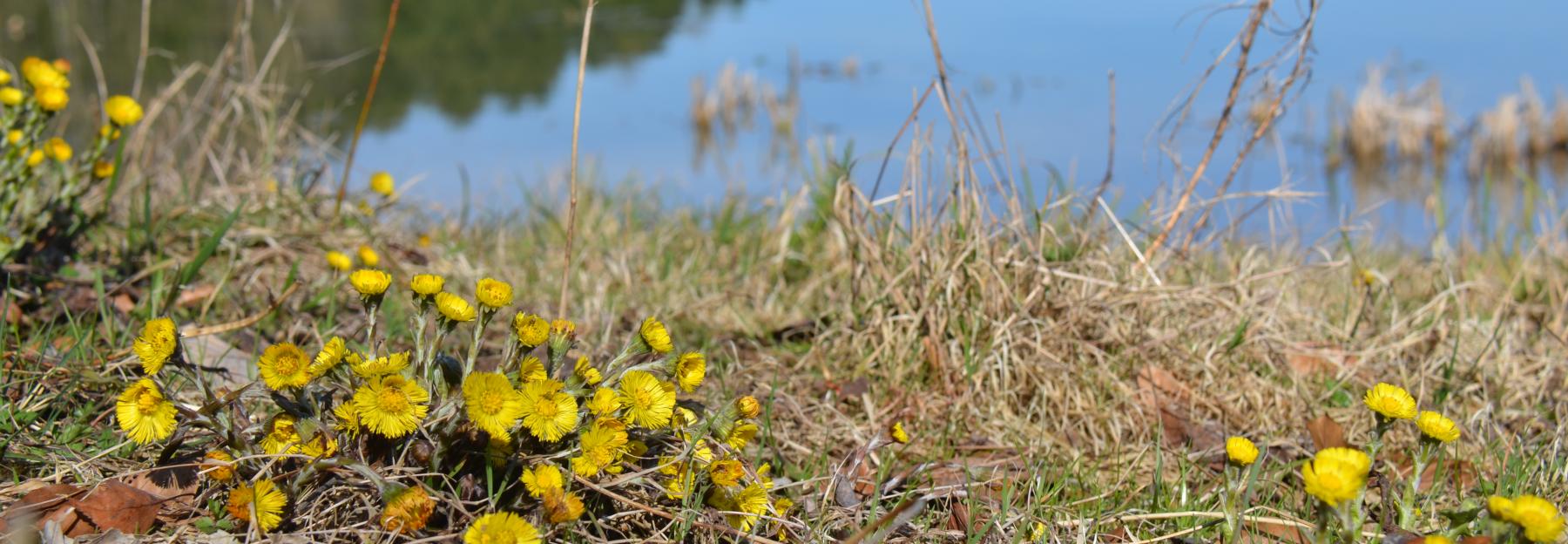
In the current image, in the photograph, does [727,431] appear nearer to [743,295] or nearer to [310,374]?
[310,374]

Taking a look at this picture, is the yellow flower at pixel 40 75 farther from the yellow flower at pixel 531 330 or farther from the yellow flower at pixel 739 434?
the yellow flower at pixel 739 434

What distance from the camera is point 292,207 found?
10.9 feet

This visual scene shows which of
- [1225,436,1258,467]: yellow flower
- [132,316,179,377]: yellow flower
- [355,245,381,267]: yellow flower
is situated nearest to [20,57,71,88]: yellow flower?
[355,245,381,267]: yellow flower

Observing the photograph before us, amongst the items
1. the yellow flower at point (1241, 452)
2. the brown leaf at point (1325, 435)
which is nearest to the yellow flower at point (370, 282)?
the yellow flower at point (1241, 452)

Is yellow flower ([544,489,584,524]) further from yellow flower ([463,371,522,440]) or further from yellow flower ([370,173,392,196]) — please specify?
yellow flower ([370,173,392,196])

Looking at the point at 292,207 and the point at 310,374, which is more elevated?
the point at 310,374

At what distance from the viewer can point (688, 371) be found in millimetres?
1665

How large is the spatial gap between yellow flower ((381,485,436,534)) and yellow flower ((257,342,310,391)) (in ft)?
0.67

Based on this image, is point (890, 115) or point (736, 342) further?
point (890, 115)

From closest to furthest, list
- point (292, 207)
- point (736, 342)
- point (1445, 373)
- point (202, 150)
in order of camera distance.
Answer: point (1445, 373) < point (736, 342) < point (292, 207) < point (202, 150)

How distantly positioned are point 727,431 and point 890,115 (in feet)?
37.5

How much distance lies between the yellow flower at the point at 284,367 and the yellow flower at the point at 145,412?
16 cm

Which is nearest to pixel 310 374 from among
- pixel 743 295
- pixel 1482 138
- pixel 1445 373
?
pixel 743 295

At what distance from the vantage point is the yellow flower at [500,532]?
138 cm
